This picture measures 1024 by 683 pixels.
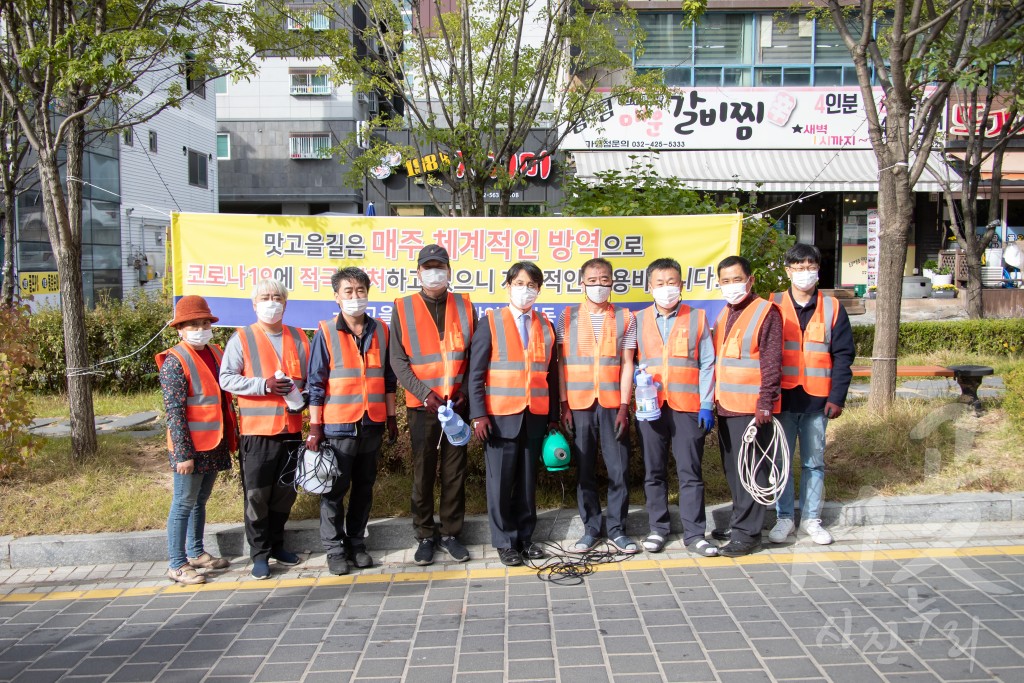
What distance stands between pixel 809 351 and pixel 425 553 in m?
3.00

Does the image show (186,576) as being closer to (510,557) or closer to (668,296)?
(510,557)

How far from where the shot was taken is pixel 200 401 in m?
5.27

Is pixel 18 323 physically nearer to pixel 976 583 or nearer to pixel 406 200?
pixel 976 583

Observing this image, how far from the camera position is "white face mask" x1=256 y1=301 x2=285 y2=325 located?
528 cm

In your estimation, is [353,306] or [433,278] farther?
[433,278]

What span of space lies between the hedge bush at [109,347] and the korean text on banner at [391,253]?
403 cm

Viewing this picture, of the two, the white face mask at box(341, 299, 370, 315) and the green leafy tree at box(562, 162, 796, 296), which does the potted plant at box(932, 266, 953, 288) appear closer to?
the green leafy tree at box(562, 162, 796, 296)

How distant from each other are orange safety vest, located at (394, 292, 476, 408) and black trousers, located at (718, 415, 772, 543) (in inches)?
73.9

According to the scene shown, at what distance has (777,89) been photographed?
68.8ft

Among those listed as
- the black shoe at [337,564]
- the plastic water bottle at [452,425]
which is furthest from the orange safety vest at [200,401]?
the plastic water bottle at [452,425]

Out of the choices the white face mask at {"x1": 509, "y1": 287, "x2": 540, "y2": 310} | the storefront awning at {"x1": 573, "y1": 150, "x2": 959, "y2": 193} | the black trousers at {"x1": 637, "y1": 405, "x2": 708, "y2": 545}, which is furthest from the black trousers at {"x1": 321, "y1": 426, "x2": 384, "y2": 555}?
the storefront awning at {"x1": 573, "y1": 150, "x2": 959, "y2": 193}

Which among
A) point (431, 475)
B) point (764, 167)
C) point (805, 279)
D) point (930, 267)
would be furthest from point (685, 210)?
point (930, 267)

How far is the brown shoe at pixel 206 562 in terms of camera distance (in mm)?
5363

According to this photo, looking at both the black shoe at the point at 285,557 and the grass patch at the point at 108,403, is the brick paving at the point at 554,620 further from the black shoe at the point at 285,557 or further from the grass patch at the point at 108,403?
the grass patch at the point at 108,403
